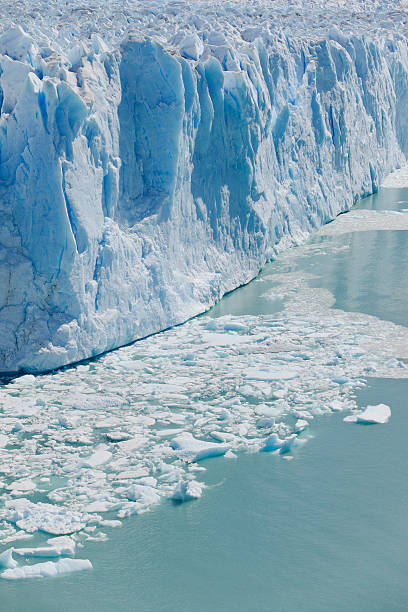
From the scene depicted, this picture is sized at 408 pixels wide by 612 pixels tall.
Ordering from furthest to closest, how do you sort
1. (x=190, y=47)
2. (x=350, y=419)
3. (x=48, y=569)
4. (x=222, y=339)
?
(x=190, y=47) < (x=222, y=339) < (x=350, y=419) < (x=48, y=569)

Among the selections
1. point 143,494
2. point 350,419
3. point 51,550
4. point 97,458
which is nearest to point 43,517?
point 51,550

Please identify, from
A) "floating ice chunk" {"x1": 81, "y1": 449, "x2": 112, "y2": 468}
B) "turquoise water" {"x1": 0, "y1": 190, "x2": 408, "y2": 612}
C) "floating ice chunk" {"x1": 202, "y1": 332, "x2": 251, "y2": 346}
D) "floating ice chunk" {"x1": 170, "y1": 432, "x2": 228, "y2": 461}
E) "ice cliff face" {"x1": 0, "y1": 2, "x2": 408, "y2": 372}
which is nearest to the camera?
"turquoise water" {"x1": 0, "y1": 190, "x2": 408, "y2": 612}

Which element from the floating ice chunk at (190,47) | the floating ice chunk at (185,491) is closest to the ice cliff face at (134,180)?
the floating ice chunk at (190,47)

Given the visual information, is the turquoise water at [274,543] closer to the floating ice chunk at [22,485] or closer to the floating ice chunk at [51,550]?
the floating ice chunk at [51,550]

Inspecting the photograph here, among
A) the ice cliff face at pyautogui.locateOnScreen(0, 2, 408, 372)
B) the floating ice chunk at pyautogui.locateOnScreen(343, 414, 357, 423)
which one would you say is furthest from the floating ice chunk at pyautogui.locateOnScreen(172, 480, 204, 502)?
the ice cliff face at pyautogui.locateOnScreen(0, 2, 408, 372)

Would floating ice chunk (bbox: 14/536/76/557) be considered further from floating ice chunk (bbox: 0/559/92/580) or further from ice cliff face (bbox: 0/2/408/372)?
ice cliff face (bbox: 0/2/408/372)

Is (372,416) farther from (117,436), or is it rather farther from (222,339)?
(222,339)

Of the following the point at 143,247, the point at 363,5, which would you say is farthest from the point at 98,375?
the point at 363,5
